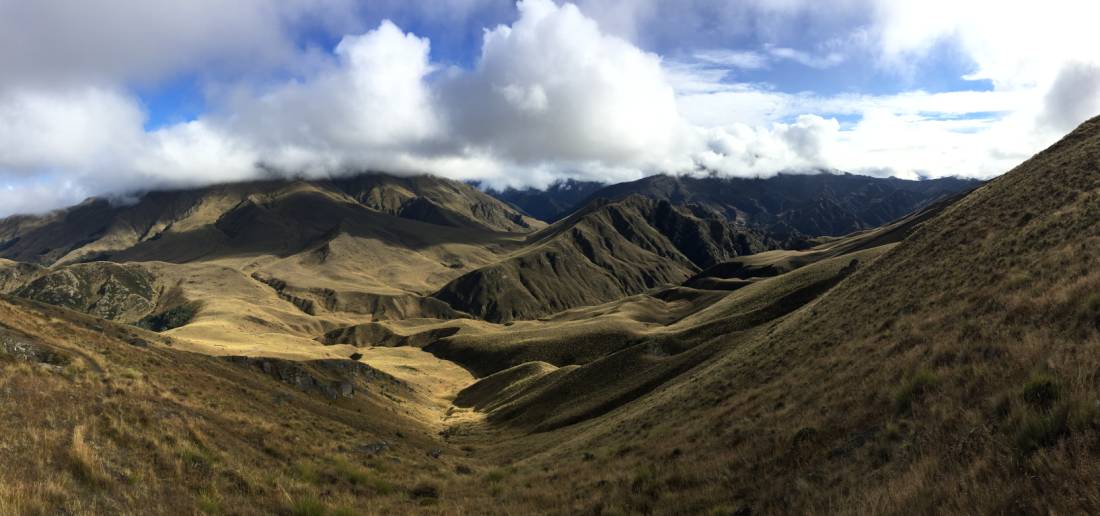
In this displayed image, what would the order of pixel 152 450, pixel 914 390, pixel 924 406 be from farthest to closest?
pixel 152 450, pixel 914 390, pixel 924 406

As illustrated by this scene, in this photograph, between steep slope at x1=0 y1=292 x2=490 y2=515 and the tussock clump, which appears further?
Answer: the tussock clump

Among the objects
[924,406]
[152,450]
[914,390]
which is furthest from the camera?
[152,450]

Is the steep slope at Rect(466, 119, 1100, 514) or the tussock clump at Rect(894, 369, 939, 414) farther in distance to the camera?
the tussock clump at Rect(894, 369, 939, 414)

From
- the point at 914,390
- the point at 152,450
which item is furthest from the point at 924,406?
the point at 152,450

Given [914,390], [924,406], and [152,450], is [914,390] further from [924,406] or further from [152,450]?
[152,450]

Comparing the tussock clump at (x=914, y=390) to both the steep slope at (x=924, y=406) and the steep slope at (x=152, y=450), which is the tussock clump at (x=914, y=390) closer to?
the steep slope at (x=924, y=406)

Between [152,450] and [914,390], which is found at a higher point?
[152,450]

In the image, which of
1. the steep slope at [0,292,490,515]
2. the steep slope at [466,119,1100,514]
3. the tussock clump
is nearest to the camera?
the steep slope at [466,119,1100,514]

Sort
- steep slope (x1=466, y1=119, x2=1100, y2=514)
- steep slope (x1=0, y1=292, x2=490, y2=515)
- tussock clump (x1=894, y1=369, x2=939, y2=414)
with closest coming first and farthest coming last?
steep slope (x1=466, y1=119, x2=1100, y2=514)
steep slope (x1=0, y1=292, x2=490, y2=515)
tussock clump (x1=894, y1=369, x2=939, y2=414)

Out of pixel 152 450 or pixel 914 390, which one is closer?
pixel 914 390

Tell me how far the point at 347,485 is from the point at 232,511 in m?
5.48

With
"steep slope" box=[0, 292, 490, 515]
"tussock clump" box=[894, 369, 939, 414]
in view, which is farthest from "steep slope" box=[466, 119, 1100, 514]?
"steep slope" box=[0, 292, 490, 515]

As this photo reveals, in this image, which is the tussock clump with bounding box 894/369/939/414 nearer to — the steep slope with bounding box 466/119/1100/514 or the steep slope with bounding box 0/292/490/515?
the steep slope with bounding box 466/119/1100/514

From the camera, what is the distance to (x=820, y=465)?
11000 millimetres
